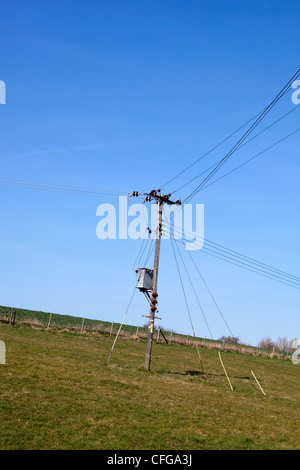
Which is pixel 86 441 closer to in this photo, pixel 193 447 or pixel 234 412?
pixel 193 447

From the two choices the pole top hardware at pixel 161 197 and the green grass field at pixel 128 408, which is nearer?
the green grass field at pixel 128 408

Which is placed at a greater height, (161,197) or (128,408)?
(161,197)

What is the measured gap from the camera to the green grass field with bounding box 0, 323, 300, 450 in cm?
1286

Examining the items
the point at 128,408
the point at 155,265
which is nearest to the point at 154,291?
the point at 155,265

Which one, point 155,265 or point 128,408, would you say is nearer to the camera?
point 128,408

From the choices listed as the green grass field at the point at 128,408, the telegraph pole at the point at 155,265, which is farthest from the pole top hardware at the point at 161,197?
the green grass field at the point at 128,408

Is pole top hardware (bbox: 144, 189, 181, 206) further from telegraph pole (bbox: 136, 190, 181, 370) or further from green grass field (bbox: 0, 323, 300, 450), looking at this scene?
green grass field (bbox: 0, 323, 300, 450)

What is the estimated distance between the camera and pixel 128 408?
55.0ft

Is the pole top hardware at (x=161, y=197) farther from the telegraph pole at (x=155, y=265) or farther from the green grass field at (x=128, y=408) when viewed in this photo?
the green grass field at (x=128, y=408)

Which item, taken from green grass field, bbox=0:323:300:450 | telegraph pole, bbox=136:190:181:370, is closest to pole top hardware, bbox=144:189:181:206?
telegraph pole, bbox=136:190:181:370

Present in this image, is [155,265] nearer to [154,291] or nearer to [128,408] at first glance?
[154,291]

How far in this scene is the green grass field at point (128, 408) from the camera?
42.2ft
